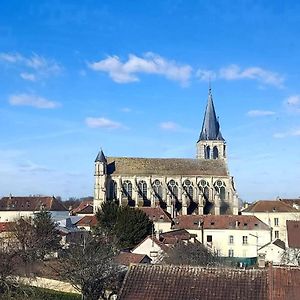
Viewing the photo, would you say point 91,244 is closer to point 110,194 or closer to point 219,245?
point 219,245

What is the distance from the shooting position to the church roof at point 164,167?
89438 millimetres

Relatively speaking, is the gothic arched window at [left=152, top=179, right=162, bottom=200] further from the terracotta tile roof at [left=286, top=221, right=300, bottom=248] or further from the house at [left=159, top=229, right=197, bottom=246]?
the terracotta tile roof at [left=286, top=221, right=300, bottom=248]

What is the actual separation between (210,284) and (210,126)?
9317 centimetres

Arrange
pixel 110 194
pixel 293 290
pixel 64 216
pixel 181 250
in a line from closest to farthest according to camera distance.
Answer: pixel 293 290 → pixel 181 250 → pixel 64 216 → pixel 110 194

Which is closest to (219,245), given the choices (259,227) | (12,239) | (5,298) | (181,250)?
(259,227)

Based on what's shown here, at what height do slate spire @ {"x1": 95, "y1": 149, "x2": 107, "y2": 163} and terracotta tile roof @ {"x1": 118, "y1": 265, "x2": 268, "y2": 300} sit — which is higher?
slate spire @ {"x1": 95, "y1": 149, "x2": 107, "y2": 163}

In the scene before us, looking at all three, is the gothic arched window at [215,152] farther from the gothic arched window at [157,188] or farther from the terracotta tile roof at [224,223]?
the terracotta tile roof at [224,223]

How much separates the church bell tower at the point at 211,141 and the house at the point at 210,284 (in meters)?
86.9

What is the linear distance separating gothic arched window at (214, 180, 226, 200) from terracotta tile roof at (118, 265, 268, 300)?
72598mm

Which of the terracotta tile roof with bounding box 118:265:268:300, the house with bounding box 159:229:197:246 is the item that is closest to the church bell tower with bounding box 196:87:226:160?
the house with bounding box 159:229:197:246

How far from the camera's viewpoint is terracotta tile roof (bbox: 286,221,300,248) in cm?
5427

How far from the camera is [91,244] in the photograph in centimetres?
3966

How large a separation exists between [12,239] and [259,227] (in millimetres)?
30420

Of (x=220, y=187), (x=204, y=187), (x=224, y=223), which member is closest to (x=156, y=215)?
(x=224, y=223)
